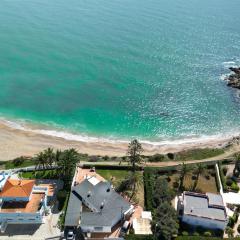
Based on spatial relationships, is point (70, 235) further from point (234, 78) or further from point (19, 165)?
point (234, 78)

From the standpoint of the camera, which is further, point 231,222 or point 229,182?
point 229,182

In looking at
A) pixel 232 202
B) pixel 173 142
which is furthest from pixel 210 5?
pixel 232 202

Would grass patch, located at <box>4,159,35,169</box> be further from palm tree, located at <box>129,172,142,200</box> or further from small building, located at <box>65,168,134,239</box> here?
palm tree, located at <box>129,172,142,200</box>

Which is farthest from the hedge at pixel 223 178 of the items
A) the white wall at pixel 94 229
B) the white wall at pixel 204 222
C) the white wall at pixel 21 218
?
the white wall at pixel 21 218

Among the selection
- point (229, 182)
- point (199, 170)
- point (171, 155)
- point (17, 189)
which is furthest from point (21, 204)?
point (229, 182)

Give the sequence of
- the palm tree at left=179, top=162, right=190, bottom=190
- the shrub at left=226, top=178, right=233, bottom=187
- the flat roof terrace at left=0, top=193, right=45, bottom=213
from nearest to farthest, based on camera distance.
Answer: the flat roof terrace at left=0, top=193, right=45, bottom=213 → the palm tree at left=179, top=162, right=190, bottom=190 → the shrub at left=226, top=178, right=233, bottom=187

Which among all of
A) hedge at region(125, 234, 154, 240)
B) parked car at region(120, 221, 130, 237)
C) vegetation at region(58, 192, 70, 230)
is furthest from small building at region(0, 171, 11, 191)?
hedge at region(125, 234, 154, 240)

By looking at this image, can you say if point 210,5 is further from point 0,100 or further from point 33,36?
point 0,100
